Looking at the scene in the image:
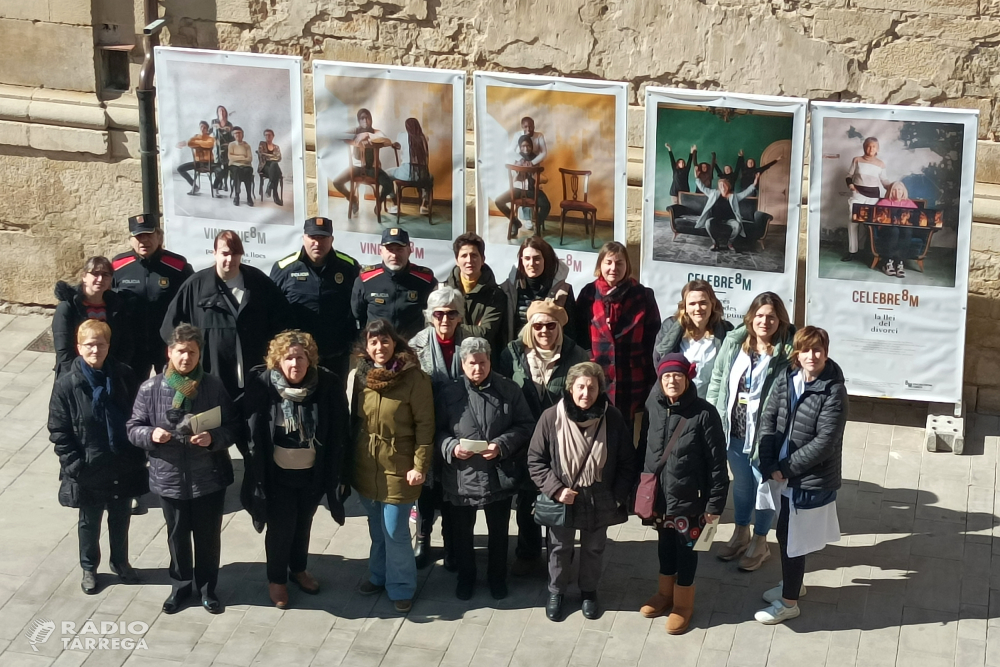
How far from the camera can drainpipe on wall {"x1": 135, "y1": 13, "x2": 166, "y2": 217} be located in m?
10.3

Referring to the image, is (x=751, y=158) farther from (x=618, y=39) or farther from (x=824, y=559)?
(x=824, y=559)

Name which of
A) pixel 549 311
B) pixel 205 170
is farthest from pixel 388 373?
pixel 205 170

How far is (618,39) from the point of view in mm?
9859

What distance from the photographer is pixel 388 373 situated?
721 centimetres

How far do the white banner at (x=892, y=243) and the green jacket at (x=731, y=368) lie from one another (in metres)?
1.82

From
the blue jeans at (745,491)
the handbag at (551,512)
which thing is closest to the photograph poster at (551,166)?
the blue jeans at (745,491)

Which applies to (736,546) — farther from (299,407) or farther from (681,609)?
(299,407)

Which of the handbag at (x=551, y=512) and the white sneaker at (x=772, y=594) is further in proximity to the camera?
the white sneaker at (x=772, y=594)

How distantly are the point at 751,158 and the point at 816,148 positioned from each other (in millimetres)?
419

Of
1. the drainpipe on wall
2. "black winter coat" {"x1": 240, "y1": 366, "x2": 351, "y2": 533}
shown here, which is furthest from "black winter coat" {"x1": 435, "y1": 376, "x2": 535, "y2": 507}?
the drainpipe on wall

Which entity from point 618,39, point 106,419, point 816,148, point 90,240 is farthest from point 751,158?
point 90,240

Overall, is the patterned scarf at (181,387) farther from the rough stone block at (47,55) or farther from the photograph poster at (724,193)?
the rough stone block at (47,55)

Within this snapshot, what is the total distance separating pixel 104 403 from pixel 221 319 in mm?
1035

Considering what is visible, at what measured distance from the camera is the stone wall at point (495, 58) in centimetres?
934
